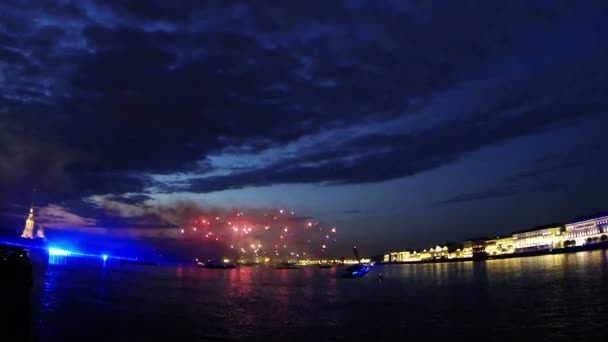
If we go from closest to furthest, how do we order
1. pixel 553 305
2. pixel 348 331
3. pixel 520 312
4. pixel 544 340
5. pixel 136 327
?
pixel 544 340 → pixel 348 331 → pixel 136 327 → pixel 520 312 → pixel 553 305

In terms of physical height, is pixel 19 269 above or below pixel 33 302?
above

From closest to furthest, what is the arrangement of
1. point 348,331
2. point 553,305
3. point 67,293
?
point 348,331 → point 553,305 → point 67,293

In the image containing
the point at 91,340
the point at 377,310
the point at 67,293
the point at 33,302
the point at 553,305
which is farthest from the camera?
the point at 67,293

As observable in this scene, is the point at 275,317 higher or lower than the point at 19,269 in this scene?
lower

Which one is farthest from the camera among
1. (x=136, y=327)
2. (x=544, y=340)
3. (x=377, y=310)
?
(x=377, y=310)

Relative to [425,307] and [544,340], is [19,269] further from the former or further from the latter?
[544,340]

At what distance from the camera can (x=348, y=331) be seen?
103 feet

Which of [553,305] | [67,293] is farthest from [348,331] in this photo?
[67,293]

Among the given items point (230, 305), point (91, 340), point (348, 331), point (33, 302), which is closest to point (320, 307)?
point (230, 305)

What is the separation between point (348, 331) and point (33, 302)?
3359cm

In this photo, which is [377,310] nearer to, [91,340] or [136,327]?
[136,327]

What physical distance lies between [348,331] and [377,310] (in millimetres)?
11841

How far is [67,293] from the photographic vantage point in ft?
187

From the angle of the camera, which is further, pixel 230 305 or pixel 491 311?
pixel 230 305
